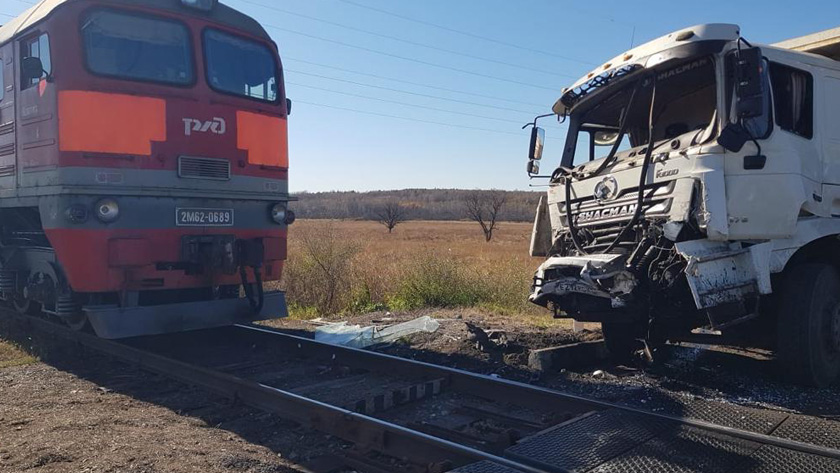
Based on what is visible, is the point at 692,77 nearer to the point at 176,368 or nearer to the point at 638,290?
the point at 638,290

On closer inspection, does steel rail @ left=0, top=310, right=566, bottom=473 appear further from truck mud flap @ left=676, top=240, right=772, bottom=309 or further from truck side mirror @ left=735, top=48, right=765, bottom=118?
truck side mirror @ left=735, top=48, right=765, bottom=118

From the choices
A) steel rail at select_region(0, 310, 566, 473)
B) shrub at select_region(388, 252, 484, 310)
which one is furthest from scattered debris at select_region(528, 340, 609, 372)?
shrub at select_region(388, 252, 484, 310)

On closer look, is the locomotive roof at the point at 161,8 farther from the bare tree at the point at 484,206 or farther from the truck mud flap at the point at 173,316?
the bare tree at the point at 484,206

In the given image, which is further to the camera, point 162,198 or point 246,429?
point 162,198

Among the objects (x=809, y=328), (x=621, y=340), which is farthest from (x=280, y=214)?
(x=809, y=328)

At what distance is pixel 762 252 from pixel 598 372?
1.93 metres

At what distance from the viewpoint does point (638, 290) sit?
6.05 m

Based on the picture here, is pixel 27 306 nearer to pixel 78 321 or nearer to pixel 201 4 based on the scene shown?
pixel 78 321

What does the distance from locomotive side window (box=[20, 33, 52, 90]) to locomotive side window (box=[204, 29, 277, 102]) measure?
156 centimetres

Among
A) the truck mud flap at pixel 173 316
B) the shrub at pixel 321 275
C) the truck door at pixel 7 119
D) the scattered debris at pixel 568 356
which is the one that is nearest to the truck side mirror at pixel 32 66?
the truck door at pixel 7 119

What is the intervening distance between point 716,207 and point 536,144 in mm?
2909

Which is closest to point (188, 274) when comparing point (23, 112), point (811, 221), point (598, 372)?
point (23, 112)

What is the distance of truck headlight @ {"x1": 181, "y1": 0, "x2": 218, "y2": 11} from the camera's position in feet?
25.3

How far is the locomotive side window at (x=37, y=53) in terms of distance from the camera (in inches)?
280
